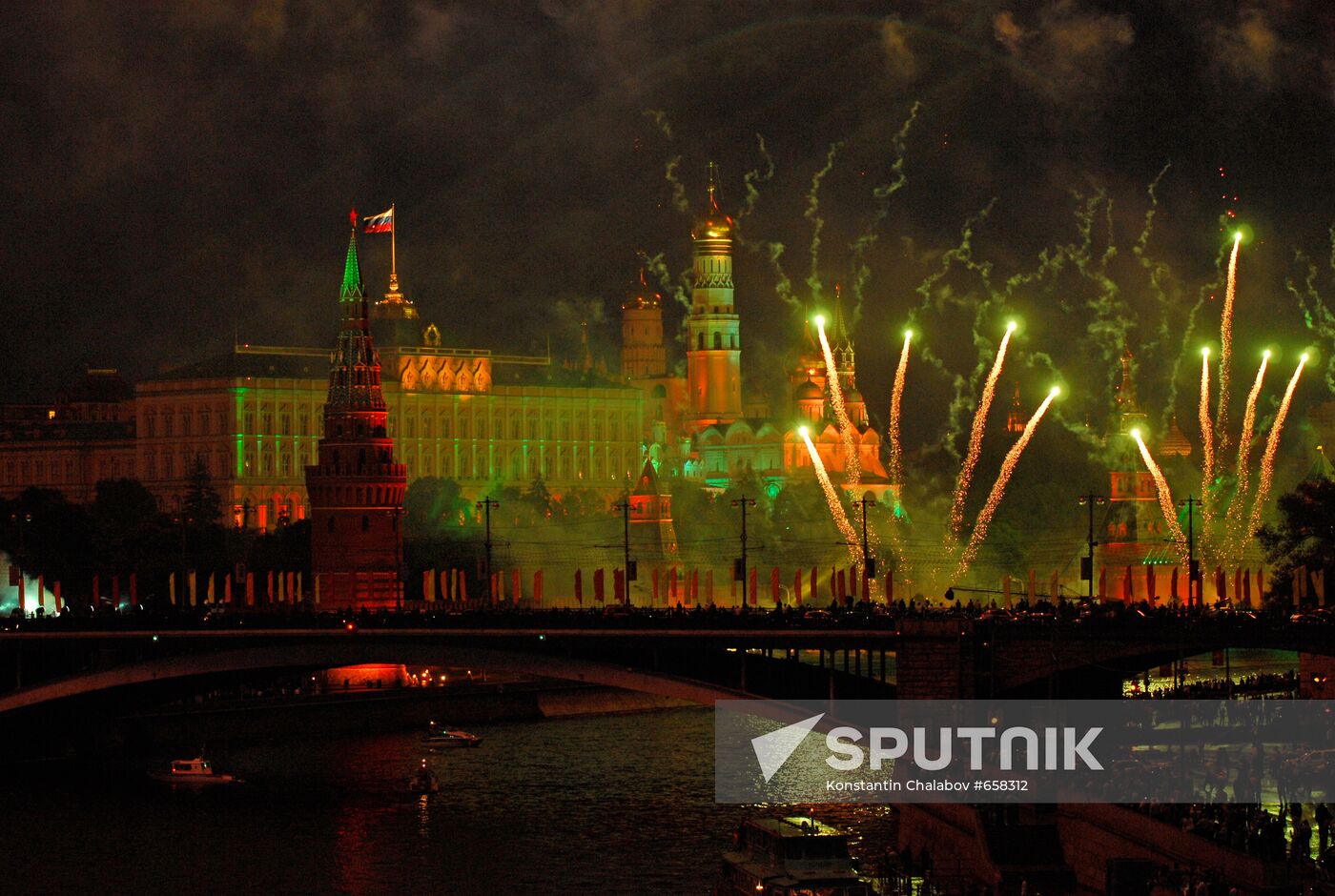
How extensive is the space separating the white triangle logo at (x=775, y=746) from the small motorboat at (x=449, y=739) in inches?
373

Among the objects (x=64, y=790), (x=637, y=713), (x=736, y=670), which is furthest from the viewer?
(x=637, y=713)

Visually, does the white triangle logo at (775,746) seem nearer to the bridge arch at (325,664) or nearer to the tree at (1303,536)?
the bridge arch at (325,664)

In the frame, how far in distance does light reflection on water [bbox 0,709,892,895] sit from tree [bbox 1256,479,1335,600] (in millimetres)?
19889

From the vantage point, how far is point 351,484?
13638 cm

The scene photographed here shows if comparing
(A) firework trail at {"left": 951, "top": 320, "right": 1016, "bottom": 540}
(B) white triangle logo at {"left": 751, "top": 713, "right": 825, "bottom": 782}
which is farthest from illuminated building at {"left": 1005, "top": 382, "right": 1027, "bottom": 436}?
(B) white triangle logo at {"left": 751, "top": 713, "right": 825, "bottom": 782}

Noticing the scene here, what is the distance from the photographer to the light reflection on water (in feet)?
241

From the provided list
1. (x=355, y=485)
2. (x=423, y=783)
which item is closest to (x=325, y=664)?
(x=423, y=783)

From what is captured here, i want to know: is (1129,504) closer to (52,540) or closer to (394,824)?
(52,540)

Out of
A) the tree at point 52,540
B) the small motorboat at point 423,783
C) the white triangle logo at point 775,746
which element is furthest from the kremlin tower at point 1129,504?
the small motorboat at point 423,783

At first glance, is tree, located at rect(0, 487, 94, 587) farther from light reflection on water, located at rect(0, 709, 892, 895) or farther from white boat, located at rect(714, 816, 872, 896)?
white boat, located at rect(714, 816, 872, 896)

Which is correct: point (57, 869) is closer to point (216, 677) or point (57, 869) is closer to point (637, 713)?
point (216, 677)

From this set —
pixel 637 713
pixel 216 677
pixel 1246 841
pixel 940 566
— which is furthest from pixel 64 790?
pixel 940 566

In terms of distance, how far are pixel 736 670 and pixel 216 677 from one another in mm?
19723

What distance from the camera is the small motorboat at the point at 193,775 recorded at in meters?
91.7
